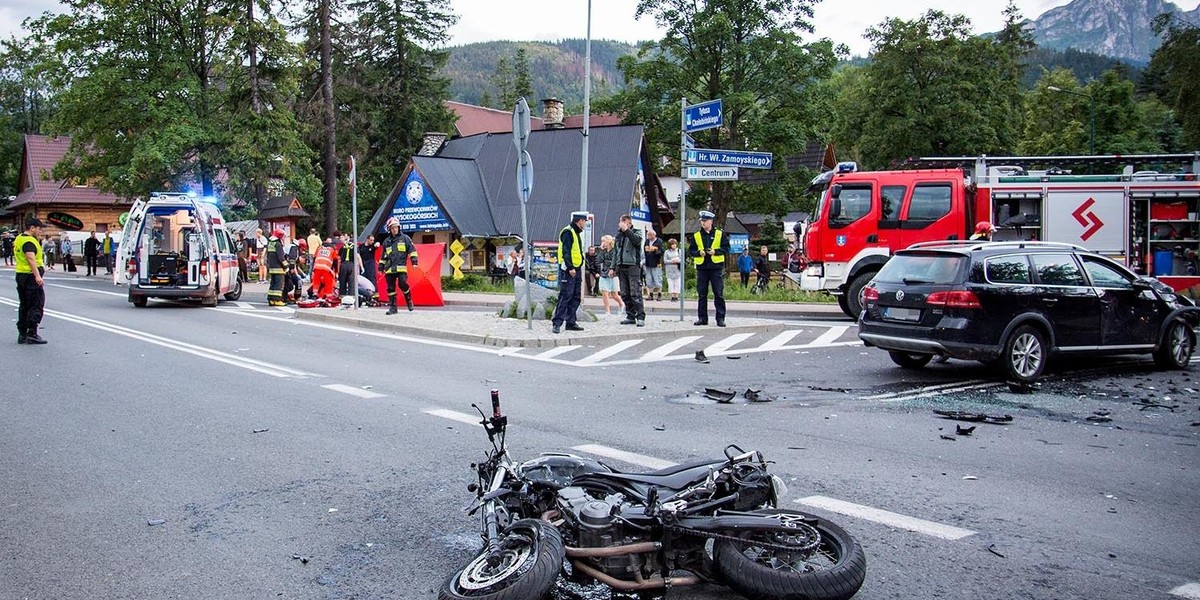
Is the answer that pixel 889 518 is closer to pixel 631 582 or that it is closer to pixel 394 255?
pixel 631 582

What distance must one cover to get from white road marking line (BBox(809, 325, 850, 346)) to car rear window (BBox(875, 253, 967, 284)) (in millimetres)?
3239

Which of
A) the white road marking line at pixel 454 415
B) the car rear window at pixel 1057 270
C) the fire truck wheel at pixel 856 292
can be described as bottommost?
the white road marking line at pixel 454 415

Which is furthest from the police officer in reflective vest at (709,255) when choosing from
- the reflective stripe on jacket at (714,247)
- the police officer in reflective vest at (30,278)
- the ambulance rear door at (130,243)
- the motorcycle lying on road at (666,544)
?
the ambulance rear door at (130,243)

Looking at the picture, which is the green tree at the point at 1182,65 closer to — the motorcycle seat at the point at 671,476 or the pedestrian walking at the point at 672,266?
the pedestrian walking at the point at 672,266

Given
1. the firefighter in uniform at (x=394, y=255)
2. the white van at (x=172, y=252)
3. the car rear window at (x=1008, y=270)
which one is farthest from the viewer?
the white van at (x=172, y=252)

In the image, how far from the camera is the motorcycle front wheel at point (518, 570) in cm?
346

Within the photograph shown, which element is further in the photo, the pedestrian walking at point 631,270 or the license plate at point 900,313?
the pedestrian walking at point 631,270

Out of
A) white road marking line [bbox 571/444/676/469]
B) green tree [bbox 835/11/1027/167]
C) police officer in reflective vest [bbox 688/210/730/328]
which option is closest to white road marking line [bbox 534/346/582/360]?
police officer in reflective vest [bbox 688/210/730/328]

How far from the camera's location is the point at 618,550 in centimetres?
362

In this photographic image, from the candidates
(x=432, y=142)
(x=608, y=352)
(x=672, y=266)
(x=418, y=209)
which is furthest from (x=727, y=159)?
(x=432, y=142)

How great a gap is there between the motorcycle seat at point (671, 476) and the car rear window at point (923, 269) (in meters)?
6.70

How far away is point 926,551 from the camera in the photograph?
4484mm

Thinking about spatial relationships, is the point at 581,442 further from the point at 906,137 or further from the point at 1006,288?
the point at 906,137

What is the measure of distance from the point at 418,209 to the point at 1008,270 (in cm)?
3228
